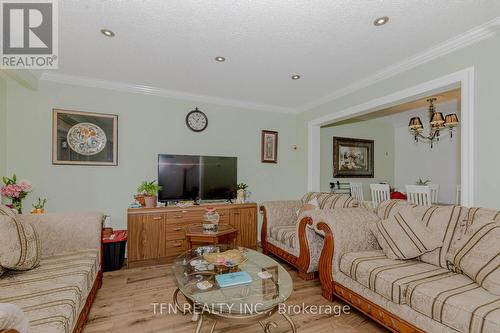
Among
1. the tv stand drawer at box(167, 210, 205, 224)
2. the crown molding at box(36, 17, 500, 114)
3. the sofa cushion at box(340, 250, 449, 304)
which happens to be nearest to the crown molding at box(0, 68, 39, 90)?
the crown molding at box(36, 17, 500, 114)

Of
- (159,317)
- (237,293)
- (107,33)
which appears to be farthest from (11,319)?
(107,33)

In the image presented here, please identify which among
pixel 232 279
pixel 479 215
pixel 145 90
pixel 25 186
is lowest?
pixel 232 279

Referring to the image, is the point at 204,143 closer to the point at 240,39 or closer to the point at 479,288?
the point at 240,39

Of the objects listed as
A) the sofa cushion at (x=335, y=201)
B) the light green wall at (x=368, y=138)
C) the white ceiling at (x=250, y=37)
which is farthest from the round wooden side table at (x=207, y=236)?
the light green wall at (x=368, y=138)

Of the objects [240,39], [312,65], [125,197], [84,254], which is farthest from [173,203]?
[312,65]

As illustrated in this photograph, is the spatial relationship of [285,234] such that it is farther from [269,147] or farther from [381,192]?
[381,192]

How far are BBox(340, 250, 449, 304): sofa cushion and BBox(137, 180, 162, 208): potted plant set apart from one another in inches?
94.5

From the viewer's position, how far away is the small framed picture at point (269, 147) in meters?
4.39

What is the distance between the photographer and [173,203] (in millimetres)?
3535

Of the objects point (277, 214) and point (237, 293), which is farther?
point (277, 214)

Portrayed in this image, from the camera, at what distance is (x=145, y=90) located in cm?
355

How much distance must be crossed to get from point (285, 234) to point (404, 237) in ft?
4.52

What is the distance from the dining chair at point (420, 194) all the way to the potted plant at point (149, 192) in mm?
3770

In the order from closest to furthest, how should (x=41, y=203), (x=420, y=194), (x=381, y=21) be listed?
(x=381, y=21) → (x=41, y=203) → (x=420, y=194)
